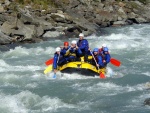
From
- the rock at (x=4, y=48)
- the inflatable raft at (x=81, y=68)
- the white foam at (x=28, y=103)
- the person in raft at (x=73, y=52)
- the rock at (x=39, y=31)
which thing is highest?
the rock at (x=39, y=31)

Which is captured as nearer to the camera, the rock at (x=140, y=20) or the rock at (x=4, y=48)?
the rock at (x=4, y=48)

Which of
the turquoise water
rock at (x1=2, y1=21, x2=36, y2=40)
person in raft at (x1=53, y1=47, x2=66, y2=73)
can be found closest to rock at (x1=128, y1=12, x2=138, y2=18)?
rock at (x1=2, y1=21, x2=36, y2=40)

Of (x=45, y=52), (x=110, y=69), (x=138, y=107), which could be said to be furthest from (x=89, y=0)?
(x=138, y=107)

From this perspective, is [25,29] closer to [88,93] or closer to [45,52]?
[45,52]

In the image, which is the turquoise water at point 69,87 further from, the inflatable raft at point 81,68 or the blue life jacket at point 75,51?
the blue life jacket at point 75,51

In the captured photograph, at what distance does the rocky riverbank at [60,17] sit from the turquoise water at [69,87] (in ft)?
12.1

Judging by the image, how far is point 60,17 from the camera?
3067cm

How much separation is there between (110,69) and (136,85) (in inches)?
112

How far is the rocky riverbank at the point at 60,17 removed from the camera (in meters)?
25.8

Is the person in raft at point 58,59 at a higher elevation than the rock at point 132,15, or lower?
lower

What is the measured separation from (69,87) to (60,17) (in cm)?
1653

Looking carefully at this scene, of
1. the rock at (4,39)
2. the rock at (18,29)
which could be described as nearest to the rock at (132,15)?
the rock at (18,29)

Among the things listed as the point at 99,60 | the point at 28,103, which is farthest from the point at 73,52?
the point at 28,103

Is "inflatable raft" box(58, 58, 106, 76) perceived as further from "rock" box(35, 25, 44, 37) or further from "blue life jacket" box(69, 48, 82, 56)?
"rock" box(35, 25, 44, 37)
